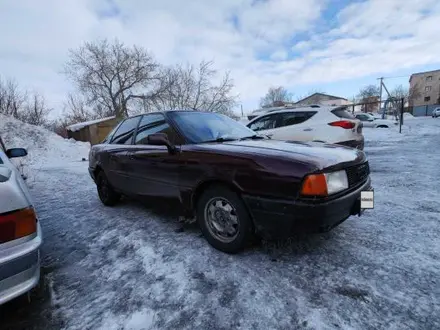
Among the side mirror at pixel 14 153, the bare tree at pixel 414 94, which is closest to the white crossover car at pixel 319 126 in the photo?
the side mirror at pixel 14 153

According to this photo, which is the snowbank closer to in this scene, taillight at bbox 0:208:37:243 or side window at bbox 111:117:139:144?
side window at bbox 111:117:139:144

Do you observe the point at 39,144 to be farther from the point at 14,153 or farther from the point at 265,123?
the point at 265,123

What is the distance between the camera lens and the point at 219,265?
254cm

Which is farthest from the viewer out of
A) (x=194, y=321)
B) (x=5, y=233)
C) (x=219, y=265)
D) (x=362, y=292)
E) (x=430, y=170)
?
(x=430, y=170)

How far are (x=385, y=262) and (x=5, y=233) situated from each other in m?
2.95

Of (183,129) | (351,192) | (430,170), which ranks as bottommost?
(430,170)

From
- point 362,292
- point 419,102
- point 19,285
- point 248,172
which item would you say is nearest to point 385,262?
point 362,292

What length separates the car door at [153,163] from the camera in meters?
3.07

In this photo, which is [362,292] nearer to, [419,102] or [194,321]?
[194,321]

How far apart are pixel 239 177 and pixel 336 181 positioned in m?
0.82

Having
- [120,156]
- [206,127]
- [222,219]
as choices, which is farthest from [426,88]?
[222,219]

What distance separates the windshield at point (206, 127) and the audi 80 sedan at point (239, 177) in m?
0.01

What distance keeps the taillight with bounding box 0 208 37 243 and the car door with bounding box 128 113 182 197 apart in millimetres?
1416

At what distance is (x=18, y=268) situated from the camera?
1.73 metres
